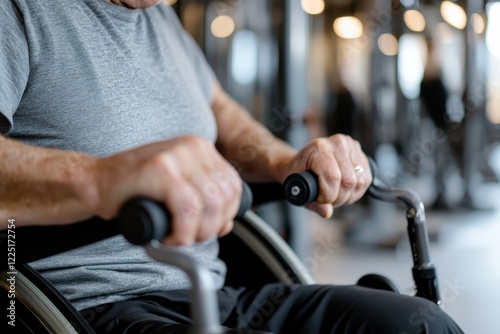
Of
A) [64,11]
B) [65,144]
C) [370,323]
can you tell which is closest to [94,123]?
[65,144]

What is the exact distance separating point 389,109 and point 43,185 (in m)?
9.18

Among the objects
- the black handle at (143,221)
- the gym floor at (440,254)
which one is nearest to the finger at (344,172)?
the black handle at (143,221)

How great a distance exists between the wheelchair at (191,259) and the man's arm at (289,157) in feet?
0.14

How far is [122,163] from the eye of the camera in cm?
65

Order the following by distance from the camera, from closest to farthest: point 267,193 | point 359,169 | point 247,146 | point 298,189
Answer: point 298,189
point 359,169
point 267,193
point 247,146

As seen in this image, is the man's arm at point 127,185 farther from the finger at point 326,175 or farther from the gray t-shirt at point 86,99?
the finger at point 326,175

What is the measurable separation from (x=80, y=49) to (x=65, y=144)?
0.53 feet

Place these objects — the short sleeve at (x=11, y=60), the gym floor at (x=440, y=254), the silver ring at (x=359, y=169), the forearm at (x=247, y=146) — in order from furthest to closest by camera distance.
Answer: the gym floor at (x=440, y=254)
the forearm at (x=247, y=146)
the silver ring at (x=359, y=169)
the short sleeve at (x=11, y=60)

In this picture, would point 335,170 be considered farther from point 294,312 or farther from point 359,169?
point 294,312

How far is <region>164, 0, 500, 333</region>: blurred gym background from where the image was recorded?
10.1 feet

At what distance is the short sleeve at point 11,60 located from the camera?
2.82 feet

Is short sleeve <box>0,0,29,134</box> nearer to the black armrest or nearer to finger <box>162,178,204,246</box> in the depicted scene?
finger <box>162,178,204,246</box>

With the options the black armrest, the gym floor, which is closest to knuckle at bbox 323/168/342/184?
the black armrest

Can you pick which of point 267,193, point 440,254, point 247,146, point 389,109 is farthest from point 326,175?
point 389,109
